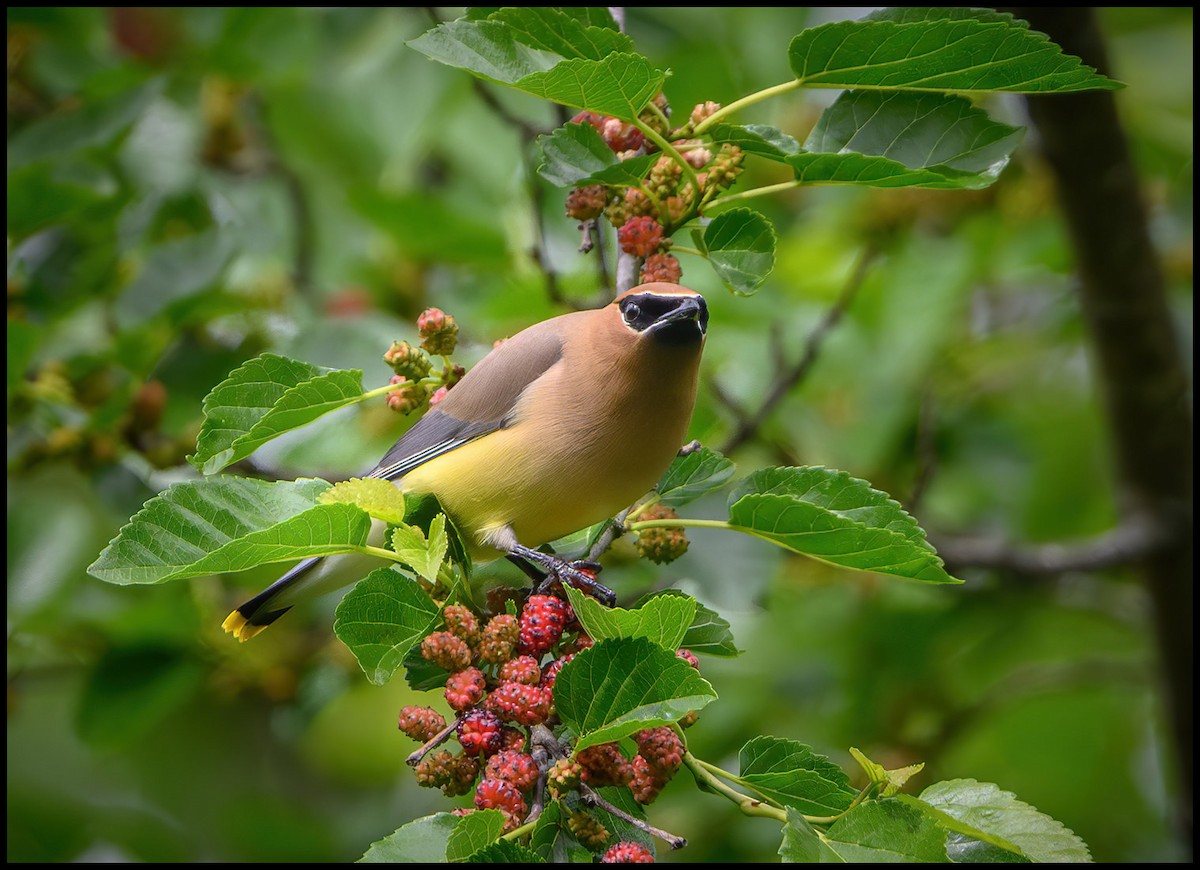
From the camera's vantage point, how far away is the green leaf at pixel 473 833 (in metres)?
2.16

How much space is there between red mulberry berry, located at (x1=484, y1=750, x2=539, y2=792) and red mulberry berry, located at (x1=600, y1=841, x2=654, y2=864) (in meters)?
0.20

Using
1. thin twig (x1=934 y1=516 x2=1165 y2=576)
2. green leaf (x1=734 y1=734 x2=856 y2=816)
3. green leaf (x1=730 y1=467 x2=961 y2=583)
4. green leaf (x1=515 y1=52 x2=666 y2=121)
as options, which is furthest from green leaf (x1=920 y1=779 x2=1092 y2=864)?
thin twig (x1=934 y1=516 x2=1165 y2=576)

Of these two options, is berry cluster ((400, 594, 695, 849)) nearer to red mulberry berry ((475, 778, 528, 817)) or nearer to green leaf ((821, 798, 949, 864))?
red mulberry berry ((475, 778, 528, 817))

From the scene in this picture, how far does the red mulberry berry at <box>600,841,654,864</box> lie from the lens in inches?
85.0

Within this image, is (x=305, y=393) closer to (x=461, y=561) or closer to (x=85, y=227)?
(x=461, y=561)

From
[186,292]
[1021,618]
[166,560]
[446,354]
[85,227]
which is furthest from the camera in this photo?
[1021,618]

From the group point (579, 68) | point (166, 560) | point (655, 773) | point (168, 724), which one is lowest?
point (168, 724)

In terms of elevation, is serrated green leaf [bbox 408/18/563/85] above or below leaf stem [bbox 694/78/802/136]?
above

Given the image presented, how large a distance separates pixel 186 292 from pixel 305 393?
2237mm

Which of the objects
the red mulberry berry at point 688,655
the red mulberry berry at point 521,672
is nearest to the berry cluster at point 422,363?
the red mulberry berry at point 521,672

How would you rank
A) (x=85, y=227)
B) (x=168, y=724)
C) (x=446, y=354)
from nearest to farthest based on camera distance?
(x=446, y=354)
(x=85, y=227)
(x=168, y=724)

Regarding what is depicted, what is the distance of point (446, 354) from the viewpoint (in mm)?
2748

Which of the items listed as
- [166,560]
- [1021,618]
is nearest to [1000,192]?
[1021,618]

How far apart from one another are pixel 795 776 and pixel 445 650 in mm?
730
